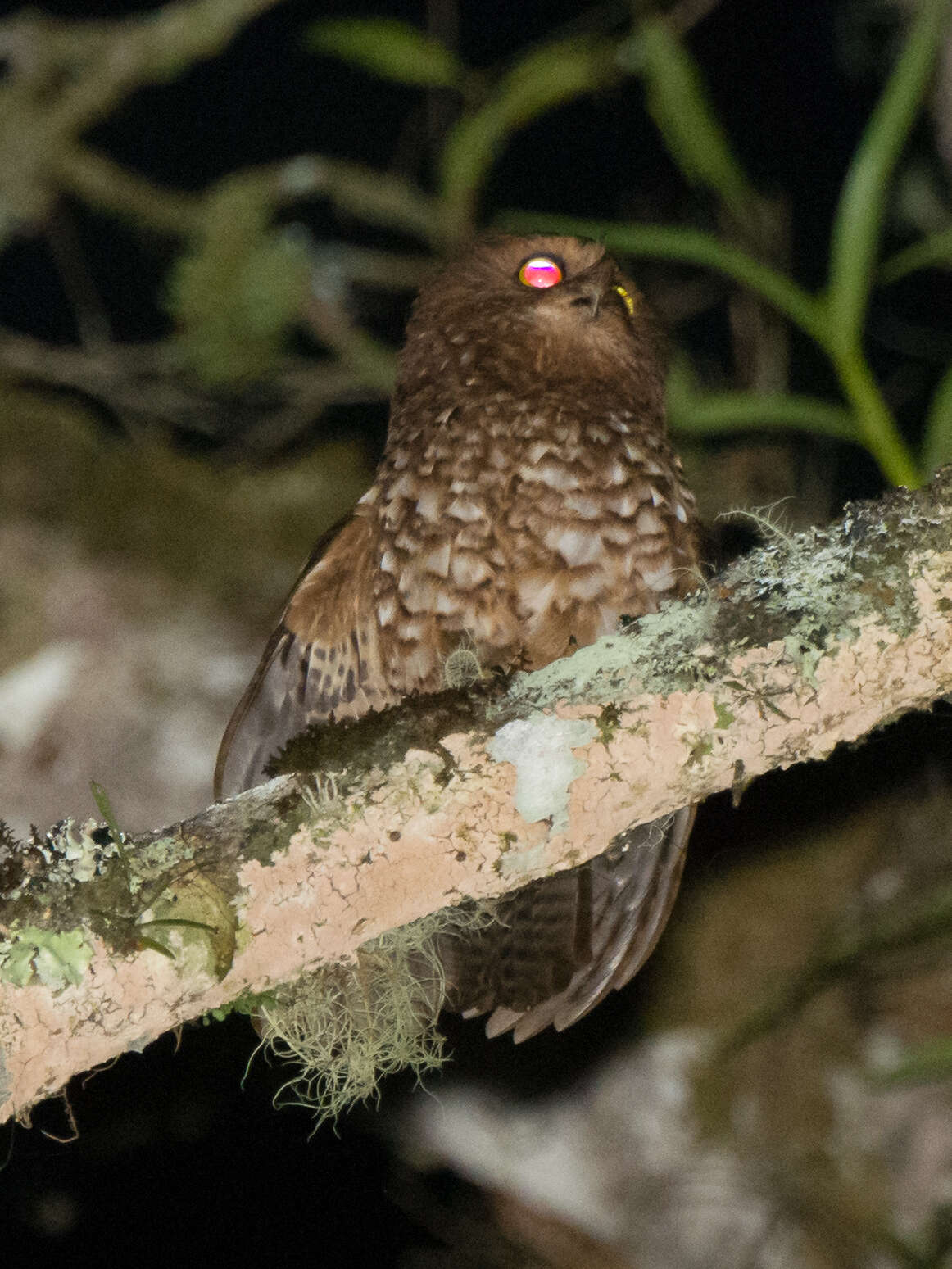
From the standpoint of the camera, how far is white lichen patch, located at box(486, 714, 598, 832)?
1330 millimetres

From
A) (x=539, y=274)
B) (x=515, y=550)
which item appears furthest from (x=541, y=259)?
(x=515, y=550)

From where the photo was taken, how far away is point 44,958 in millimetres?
1167

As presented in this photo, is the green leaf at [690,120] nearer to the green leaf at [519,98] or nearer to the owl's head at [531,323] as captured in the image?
the green leaf at [519,98]

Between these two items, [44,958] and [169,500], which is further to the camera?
[169,500]

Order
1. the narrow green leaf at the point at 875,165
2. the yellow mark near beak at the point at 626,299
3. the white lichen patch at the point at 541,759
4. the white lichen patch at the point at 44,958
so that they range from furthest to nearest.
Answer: the narrow green leaf at the point at 875,165
the yellow mark near beak at the point at 626,299
the white lichen patch at the point at 541,759
the white lichen patch at the point at 44,958

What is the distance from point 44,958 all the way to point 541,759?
52 centimetres

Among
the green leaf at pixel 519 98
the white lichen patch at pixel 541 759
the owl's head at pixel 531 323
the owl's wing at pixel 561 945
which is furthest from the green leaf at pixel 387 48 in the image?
the white lichen patch at pixel 541 759

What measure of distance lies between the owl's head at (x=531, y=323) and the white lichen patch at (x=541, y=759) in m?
0.83

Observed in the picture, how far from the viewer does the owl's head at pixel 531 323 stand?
2049 millimetres

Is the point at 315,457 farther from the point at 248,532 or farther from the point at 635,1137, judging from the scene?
the point at 635,1137

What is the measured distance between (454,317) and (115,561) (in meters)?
1.15

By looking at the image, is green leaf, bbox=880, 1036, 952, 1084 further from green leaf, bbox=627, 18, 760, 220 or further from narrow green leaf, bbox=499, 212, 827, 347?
green leaf, bbox=627, 18, 760, 220

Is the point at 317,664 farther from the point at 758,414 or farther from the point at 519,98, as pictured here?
the point at 519,98

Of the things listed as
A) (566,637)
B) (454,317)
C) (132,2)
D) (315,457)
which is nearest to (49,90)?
(132,2)
